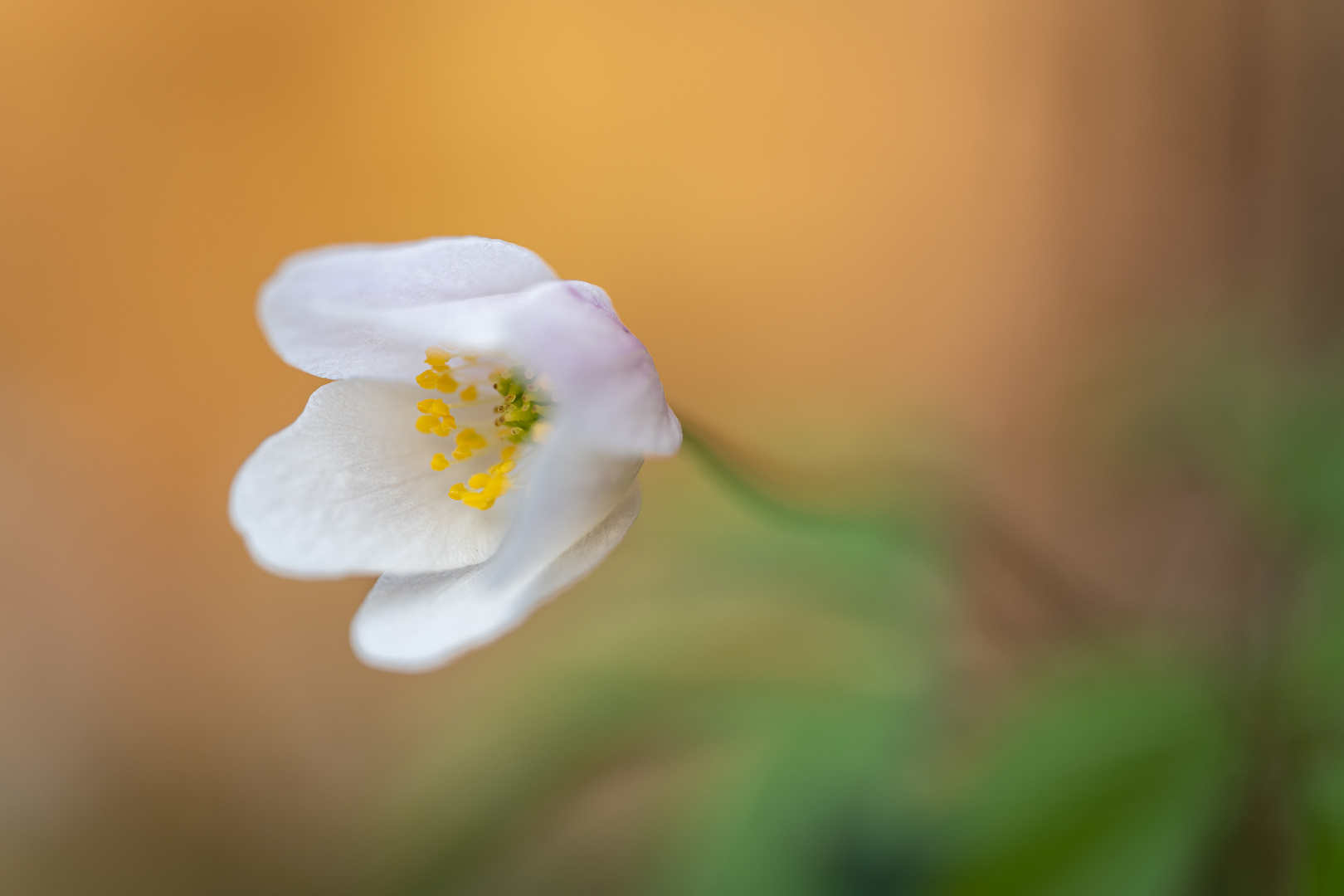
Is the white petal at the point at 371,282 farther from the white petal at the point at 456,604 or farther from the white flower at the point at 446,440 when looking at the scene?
the white petal at the point at 456,604

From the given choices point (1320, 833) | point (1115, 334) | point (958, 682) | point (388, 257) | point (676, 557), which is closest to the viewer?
point (388, 257)

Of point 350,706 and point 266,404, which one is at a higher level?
point 266,404

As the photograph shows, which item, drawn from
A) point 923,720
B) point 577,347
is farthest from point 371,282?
point 923,720

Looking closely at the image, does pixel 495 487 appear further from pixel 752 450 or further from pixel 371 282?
pixel 752 450

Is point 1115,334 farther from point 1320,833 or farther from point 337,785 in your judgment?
point 337,785

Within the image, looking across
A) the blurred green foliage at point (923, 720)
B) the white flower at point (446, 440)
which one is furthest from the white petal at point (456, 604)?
the blurred green foliage at point (923, 720)

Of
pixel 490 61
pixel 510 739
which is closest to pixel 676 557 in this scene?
pixel 510 739
